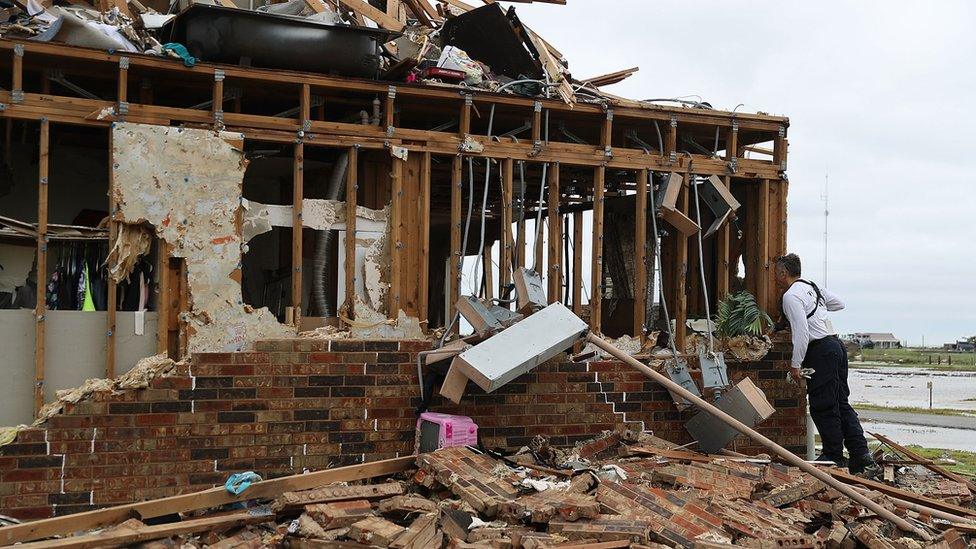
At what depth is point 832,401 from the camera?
8922 millimetres

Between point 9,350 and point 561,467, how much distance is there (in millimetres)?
4451

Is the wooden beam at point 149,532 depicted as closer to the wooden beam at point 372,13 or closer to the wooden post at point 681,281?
the wooden post at point 681,281

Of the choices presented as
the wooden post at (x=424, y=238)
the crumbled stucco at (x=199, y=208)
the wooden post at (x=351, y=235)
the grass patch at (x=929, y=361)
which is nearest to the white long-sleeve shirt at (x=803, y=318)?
the wooden post at (x=424, y=238)

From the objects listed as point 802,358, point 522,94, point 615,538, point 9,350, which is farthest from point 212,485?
point 802,358

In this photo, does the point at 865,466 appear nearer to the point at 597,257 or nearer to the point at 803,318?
the point at 803,318

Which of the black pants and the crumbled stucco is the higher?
the crumbled stucco

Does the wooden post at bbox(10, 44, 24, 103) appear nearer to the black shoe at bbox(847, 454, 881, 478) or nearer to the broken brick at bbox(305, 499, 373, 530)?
the broken brick at bbox(305, 499, 373, 530)

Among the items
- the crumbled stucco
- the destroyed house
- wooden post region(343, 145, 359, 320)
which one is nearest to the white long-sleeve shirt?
the destroyed house

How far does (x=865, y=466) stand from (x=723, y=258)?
7.99ft

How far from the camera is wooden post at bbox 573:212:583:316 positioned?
949 centimetres

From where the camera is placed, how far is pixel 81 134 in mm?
9188

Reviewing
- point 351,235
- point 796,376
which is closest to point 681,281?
point 796,376

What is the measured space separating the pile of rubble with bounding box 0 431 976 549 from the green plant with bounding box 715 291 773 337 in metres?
1.66

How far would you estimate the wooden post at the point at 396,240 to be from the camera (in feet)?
27.7
